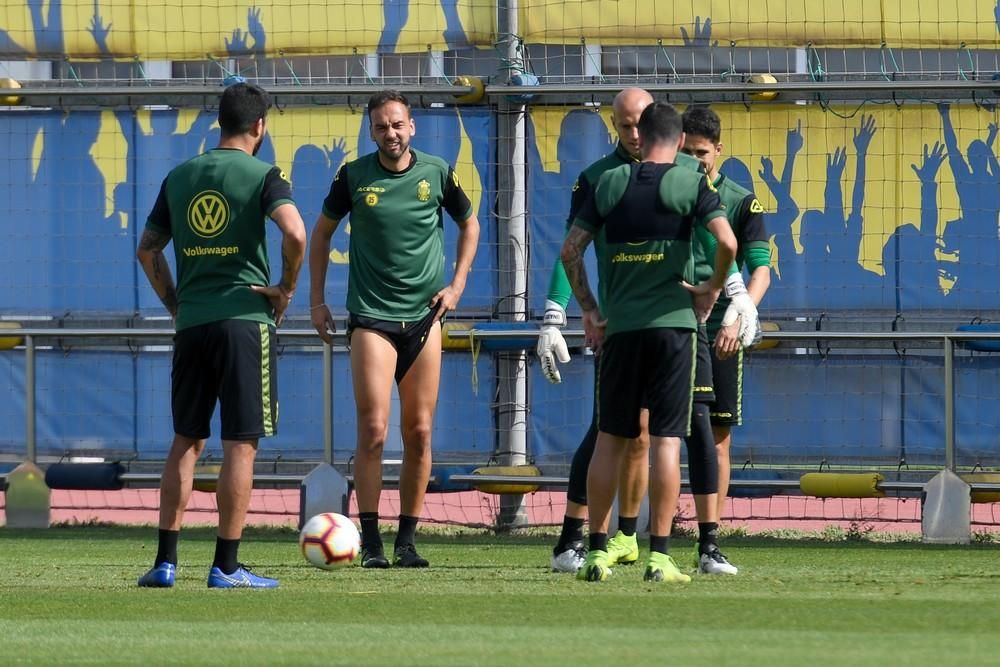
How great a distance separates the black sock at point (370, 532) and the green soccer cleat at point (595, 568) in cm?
132

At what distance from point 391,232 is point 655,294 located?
1.76 m

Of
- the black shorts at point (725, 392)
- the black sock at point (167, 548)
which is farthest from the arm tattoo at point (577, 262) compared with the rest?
the black sock at point (167, 548)

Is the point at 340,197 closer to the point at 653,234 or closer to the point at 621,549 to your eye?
the point at 653,234

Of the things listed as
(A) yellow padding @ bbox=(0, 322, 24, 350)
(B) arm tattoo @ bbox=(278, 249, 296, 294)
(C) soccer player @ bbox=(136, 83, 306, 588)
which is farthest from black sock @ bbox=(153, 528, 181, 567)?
(A) yellow padding @ bbox=(0, 322, 24, 350)

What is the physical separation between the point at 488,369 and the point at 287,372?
1.43 m

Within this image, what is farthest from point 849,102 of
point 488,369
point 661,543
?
point 661,543

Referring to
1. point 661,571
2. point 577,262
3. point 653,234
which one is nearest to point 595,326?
point 577,262

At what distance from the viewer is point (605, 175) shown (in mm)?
7219

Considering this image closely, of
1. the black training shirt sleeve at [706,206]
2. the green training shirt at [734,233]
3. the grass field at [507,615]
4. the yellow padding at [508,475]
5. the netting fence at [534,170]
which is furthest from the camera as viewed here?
the netting fence at [534,170]

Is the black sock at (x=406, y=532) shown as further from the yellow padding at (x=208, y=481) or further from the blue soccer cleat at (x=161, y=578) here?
the yellow padding at (x=208, y=481)

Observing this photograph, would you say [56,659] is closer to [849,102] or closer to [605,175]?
[605,175]

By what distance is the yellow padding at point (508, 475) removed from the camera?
11.1 meters

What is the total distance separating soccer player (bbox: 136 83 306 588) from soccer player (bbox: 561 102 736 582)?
128 centimetres

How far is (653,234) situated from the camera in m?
7.09
